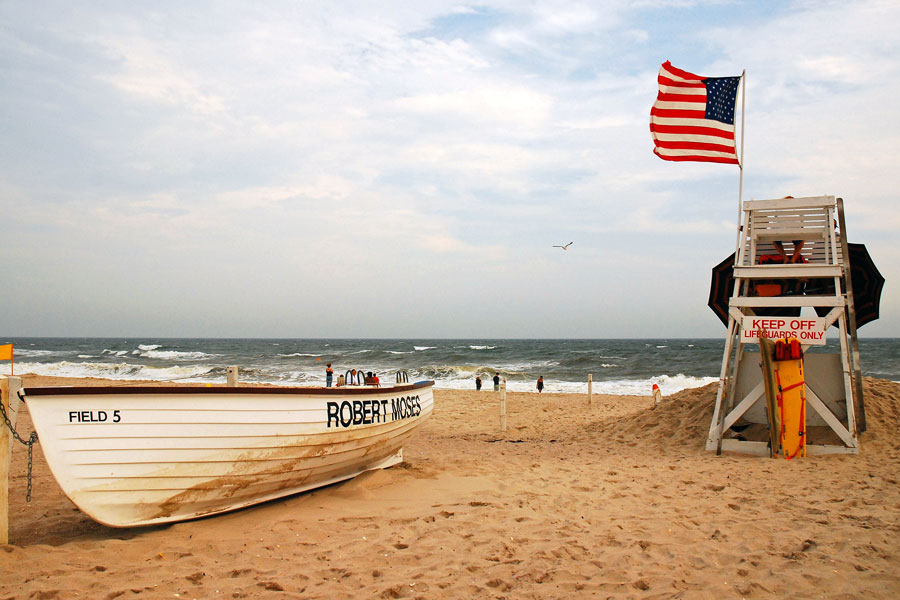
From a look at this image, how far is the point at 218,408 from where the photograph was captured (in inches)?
209

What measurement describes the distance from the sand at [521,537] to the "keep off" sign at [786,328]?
1.61m

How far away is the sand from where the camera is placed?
13.3ft

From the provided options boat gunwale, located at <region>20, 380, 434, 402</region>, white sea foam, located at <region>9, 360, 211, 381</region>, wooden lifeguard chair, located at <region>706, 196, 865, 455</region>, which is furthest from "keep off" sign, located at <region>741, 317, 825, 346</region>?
white sea foam, located at <region>9, 360, 211, 381</region>

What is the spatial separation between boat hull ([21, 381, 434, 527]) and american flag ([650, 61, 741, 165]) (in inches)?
234

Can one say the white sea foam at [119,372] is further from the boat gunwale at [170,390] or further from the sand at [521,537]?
the boat gunwale at [170,390]

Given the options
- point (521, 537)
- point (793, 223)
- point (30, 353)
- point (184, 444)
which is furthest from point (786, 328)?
point (30, 353)

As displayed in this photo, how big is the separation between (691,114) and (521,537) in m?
6.89

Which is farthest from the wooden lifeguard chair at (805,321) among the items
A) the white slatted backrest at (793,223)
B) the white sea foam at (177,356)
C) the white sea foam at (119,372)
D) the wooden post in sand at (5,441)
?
the white sea foam at (177,356)

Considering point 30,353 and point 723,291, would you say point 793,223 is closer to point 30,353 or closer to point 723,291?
point 723,291

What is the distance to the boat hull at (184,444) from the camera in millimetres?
4828

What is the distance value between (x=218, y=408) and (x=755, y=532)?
15.3 feet

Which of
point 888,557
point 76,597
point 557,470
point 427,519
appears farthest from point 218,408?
point 888,557

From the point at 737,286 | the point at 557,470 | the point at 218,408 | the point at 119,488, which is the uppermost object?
the point at 737,286

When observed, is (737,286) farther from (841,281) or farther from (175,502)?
(175,502)
